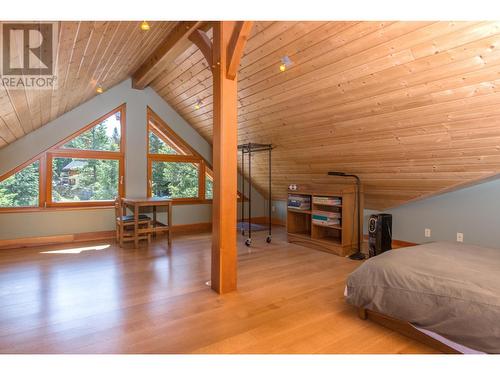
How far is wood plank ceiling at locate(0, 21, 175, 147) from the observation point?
7.92 ft

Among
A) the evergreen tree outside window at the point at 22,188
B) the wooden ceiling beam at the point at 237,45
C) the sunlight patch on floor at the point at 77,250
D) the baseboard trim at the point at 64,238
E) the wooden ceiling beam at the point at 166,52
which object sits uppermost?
the wooden ceiling beam at the point at 166,52

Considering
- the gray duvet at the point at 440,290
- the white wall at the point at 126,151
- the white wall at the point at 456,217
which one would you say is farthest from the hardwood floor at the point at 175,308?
the white wall at the point at 456,217

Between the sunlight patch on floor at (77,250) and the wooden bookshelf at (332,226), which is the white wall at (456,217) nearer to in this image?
the wooden bookshelf at (332,226)

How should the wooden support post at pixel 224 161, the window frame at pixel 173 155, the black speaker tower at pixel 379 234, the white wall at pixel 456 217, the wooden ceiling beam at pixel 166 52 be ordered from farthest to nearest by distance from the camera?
the window frame at pixel 173 155, the black speaker tower at pixel 379 234, the white wall at pixel 456 217, the wooden ceiling beam at pixel 166 52, the wooden support post at pixel 224 161

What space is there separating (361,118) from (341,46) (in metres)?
0.89

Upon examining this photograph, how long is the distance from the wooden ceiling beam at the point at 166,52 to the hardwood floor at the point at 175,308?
2694mm

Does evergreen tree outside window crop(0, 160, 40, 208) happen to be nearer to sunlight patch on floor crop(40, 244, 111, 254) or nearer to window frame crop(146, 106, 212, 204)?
sunlight patch on floor crop(40, 244, 111, 254)

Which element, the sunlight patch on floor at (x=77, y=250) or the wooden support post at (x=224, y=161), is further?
the sunlight patch on floor at (x=77, y=250)

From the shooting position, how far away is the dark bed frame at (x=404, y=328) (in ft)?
5.86

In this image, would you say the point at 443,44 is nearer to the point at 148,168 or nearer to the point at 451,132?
the point at 451,132

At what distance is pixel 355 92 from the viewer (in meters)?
3.08

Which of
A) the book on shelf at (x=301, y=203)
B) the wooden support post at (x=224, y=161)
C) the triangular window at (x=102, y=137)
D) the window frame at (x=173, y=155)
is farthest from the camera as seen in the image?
the window frame at (x=173, y=155)
